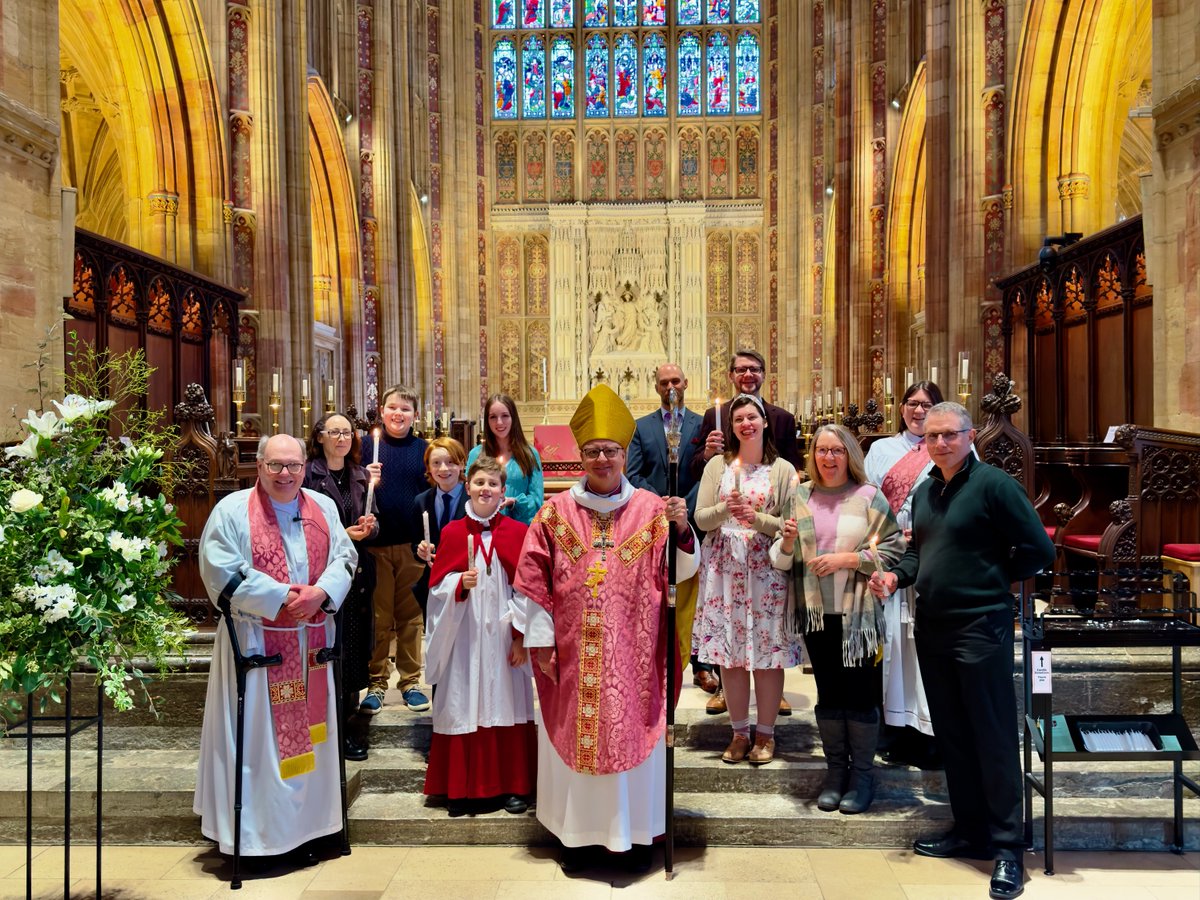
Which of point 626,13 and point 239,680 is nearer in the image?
point 239,680

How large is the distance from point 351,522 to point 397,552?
1.05ft

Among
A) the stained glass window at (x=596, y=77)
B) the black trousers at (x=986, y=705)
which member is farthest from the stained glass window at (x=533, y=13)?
the black trousers at (x=986, y=705)

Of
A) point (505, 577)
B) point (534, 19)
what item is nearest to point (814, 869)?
point (505, 577)

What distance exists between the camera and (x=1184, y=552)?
5.52 m

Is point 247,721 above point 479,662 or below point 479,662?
below

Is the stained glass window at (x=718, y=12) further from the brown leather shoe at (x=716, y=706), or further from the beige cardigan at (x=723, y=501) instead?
the brown leather shoe at (x=716, y=706)

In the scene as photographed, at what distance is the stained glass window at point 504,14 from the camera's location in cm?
2422

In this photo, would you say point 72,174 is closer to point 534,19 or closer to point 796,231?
point 534,19

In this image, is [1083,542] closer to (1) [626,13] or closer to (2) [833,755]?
(2) [833,755]

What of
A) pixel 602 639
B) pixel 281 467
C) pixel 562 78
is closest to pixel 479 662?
pixel 602 639

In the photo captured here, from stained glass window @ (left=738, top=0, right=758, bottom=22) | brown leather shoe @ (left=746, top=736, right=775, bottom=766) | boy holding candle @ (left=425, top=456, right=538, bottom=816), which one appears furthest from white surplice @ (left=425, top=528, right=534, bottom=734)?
stained glass window @ (left=738, top=0, right=758, bottom=22)

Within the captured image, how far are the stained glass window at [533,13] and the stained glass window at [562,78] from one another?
0.59 meters

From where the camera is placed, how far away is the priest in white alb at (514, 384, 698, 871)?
12.8ft

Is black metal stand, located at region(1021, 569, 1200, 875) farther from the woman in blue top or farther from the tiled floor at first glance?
the woman in blue top
